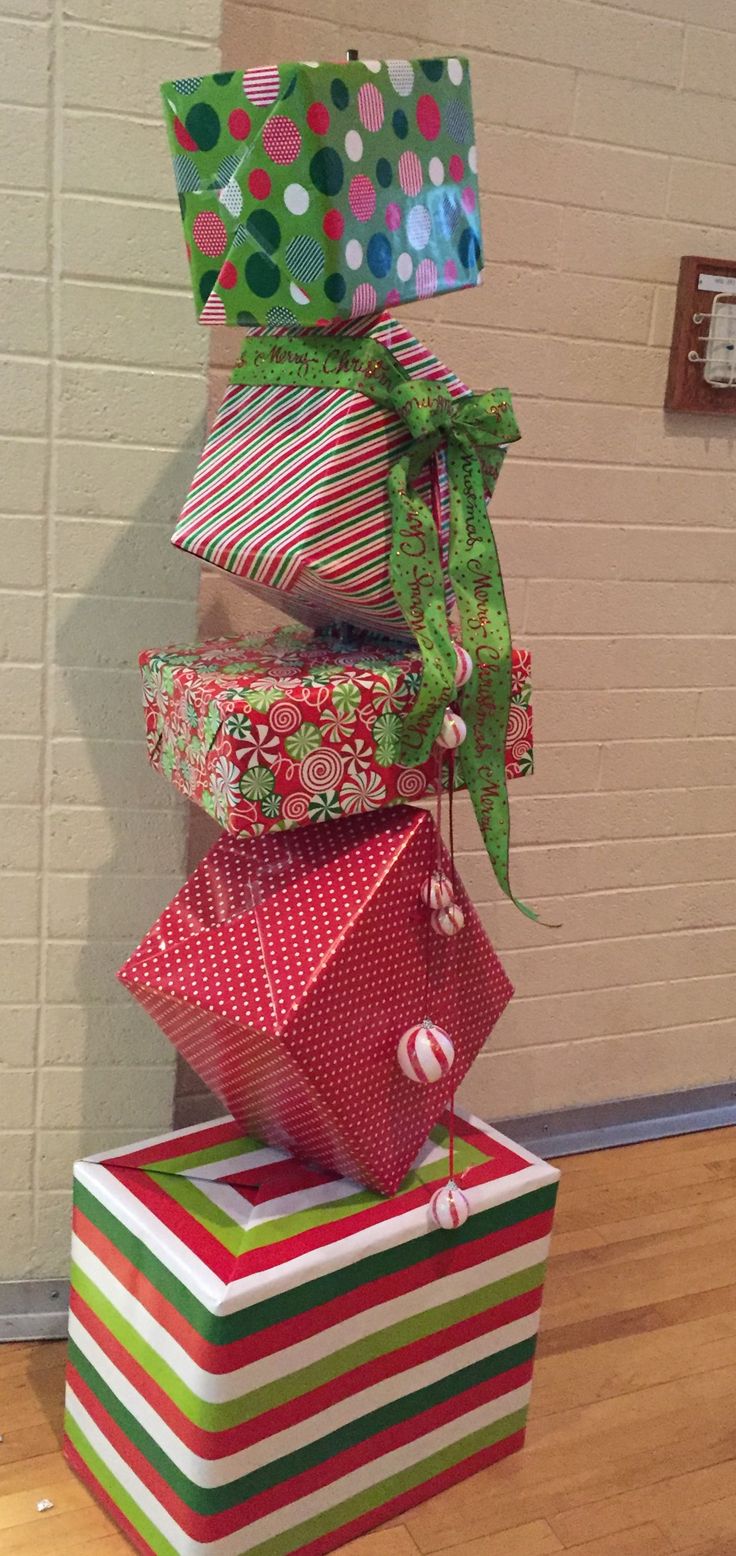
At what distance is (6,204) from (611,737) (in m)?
1.20

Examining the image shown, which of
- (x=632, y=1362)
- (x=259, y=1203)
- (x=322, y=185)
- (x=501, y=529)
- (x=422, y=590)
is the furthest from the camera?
(x=501, y=529)

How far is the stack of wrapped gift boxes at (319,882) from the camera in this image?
1179 mm

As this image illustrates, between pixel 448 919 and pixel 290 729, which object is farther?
pixel 448 919

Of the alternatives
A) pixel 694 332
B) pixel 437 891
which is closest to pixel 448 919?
pixel 437 891

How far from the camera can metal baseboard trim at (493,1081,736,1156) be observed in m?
2.21

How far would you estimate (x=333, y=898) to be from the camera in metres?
1.26

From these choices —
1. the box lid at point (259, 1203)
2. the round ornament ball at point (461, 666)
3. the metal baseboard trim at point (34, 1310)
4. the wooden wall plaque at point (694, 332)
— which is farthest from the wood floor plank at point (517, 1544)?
the wooden wall plaque at point (694, 332)

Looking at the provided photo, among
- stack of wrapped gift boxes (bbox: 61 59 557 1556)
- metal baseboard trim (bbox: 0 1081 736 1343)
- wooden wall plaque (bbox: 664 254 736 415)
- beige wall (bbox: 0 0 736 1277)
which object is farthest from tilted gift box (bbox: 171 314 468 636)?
metal baseboard trim (bbox: 0 1081 736 1343)

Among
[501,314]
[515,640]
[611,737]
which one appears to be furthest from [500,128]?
[611,737]

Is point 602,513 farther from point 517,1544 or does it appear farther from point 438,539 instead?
point 517,1544

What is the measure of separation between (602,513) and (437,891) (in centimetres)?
92

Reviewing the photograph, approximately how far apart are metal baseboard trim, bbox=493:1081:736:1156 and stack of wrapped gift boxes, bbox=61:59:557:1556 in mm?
778

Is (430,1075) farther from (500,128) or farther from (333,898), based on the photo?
(500,128)

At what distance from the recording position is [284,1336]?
1.25m
